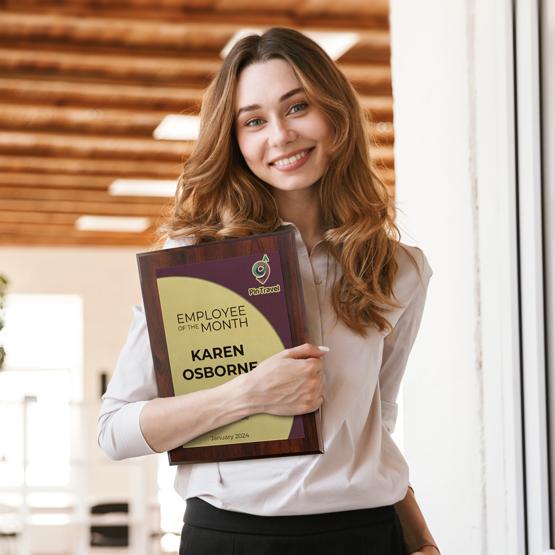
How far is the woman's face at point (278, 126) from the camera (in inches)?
54.7

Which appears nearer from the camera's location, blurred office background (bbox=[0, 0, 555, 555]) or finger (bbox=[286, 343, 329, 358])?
finger (bbox=[286, 343, 329, 358])

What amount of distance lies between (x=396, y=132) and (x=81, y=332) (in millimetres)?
10416

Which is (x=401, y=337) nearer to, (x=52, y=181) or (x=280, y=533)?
(x=280, y=533)

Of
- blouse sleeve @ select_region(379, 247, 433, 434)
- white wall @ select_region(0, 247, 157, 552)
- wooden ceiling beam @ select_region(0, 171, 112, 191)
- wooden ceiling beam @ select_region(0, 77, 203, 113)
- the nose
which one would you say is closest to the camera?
the nose

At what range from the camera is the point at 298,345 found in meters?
1.30

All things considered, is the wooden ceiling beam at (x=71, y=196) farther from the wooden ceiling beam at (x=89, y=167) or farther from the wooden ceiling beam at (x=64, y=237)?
the wooden ceiling beam at (x=64, y=237)

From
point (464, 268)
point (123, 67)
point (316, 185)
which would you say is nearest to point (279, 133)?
point (316, 185)

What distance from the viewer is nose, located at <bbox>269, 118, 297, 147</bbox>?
1.38 meters

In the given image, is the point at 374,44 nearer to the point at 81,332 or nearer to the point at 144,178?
the point at 144,178

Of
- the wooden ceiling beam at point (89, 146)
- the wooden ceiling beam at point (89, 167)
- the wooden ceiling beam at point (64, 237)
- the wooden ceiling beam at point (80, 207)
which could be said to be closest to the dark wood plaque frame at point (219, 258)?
the wooden ceiling beam at point (89, 146)

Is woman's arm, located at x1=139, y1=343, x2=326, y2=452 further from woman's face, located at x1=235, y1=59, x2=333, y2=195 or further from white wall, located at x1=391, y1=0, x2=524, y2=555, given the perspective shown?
white wall, located at x1=391, y1=0, x2=524, y2=555

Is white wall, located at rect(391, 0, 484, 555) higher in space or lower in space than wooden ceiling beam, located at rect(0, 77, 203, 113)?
lower

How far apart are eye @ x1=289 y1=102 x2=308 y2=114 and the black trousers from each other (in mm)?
543

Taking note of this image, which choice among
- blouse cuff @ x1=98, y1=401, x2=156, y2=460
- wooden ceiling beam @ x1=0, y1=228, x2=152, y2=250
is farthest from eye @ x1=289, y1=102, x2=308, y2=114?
wooden ceiling beam @ x1=0, y1=228, x2=152, y2=250
